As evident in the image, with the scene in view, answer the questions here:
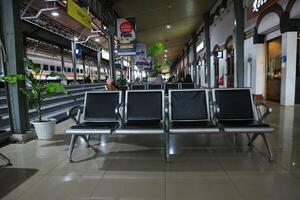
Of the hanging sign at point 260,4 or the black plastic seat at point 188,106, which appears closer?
the black plastic seat at point 188,106

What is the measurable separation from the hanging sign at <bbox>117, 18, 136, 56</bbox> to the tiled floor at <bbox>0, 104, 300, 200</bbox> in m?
7.59

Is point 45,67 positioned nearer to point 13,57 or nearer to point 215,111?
point 13,57

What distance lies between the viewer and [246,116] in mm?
3881

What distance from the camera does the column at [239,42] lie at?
10203 millimetres

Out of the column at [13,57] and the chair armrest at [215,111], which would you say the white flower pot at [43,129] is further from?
the chair armrest at [215,111]

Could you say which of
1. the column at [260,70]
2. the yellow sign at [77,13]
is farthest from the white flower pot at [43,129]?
the column at [260,70]

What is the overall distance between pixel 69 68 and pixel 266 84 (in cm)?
1386

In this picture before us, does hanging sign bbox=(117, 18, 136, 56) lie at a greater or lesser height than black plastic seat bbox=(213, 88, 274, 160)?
greater

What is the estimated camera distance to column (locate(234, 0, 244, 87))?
33.5ft

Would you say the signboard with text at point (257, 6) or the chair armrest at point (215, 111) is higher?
the signboard with text at point (257, 6)

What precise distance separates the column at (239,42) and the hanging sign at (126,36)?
430 cm

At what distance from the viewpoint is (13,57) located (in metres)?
4.40

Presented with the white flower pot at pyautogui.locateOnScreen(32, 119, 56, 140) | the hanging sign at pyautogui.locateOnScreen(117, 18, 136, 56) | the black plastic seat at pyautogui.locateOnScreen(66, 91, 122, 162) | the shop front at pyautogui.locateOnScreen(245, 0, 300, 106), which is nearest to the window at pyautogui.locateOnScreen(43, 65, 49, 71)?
the hanging sign at pyautogui.locateOnScreen(117, 18, 136, 56)

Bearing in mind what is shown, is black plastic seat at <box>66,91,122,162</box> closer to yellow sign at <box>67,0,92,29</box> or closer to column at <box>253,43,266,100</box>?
yellow sign at <box>67,0,92,29</box>
